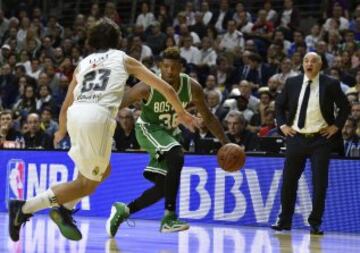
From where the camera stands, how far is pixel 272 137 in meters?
11.9

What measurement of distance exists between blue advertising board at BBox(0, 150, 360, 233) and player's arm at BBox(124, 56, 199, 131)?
4.05 meters

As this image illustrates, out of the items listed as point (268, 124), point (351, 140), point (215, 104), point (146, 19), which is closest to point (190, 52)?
point (146, 19)

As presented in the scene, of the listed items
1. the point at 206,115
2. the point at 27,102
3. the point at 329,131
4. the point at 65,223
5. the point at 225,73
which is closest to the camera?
the point at 65,223

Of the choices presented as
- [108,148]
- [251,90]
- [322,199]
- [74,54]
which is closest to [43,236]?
[108,148]

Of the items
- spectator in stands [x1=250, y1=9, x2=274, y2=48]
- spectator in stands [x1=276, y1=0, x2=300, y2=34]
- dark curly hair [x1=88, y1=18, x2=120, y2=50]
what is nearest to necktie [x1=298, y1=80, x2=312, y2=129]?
dark curly hair [x1=88, y1=18, x2=120, y2=50]

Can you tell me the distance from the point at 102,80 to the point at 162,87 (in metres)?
0.49

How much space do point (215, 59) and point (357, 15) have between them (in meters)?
2.82

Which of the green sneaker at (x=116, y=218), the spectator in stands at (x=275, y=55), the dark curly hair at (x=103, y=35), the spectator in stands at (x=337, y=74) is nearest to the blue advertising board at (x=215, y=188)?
the green sneaker at (x=116, y=218)

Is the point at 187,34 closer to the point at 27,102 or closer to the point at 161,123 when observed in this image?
the point at 27,102

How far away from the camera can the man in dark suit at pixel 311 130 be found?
1030 centimetres

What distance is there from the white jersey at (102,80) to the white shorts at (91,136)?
0.28ft

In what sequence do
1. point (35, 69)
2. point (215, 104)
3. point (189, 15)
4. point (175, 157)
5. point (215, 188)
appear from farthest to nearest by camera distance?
point (189, 15) → point (35, 69) → point (215, 104) → point (215, 188) → point (175, 157)

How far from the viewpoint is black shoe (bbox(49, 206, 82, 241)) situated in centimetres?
720

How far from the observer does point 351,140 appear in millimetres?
12070
